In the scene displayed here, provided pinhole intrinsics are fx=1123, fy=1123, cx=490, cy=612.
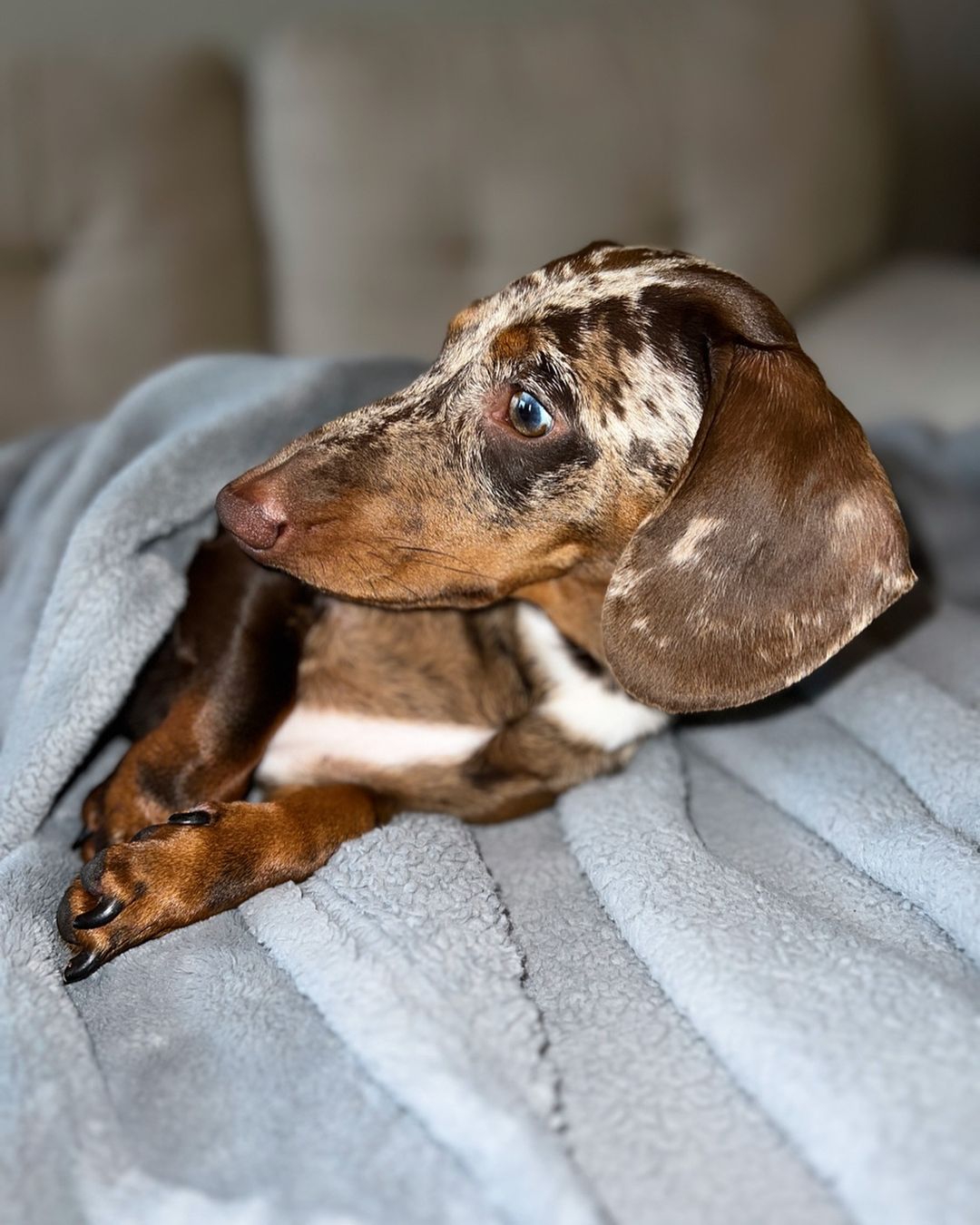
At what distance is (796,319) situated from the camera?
343cm

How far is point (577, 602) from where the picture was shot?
1729 mm

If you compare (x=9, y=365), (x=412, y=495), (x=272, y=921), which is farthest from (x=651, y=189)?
(x=272, y=921)

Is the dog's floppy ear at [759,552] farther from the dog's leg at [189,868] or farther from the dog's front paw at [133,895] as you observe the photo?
the dog's front paw at [133,895]

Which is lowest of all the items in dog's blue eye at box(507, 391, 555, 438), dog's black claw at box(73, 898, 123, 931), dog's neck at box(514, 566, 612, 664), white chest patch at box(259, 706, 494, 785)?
white chest patch at box(259, 706, 494, 785)

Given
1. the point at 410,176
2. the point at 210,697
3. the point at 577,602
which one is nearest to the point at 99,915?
the point at 210,697

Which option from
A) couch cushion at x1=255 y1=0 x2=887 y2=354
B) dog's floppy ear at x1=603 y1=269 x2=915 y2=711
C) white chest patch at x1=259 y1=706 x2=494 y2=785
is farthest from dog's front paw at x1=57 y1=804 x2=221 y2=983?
couch cushion at x1=255 y1=0 x2=887 y2=354

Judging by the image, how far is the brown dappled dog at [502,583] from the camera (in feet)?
4.57

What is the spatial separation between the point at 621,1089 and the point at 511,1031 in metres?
0.13

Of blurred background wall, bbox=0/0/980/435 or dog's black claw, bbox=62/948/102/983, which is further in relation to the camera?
blurred background wall, bbox=0/0/980/435

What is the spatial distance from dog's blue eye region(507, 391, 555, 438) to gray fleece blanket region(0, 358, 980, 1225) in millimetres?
541

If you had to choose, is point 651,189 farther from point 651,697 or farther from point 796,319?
point 651,697

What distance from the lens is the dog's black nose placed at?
1490 millimetres

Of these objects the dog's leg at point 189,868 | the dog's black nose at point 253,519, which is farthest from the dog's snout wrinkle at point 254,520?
the dog's leg at point 189,868

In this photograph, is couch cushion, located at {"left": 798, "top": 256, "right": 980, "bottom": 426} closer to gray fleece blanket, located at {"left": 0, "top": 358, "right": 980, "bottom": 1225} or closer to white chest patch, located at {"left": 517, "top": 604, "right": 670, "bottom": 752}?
gray fleece blanket, located at {"left": 0, "top": 358, "right": 980, "bottom": 1225}
